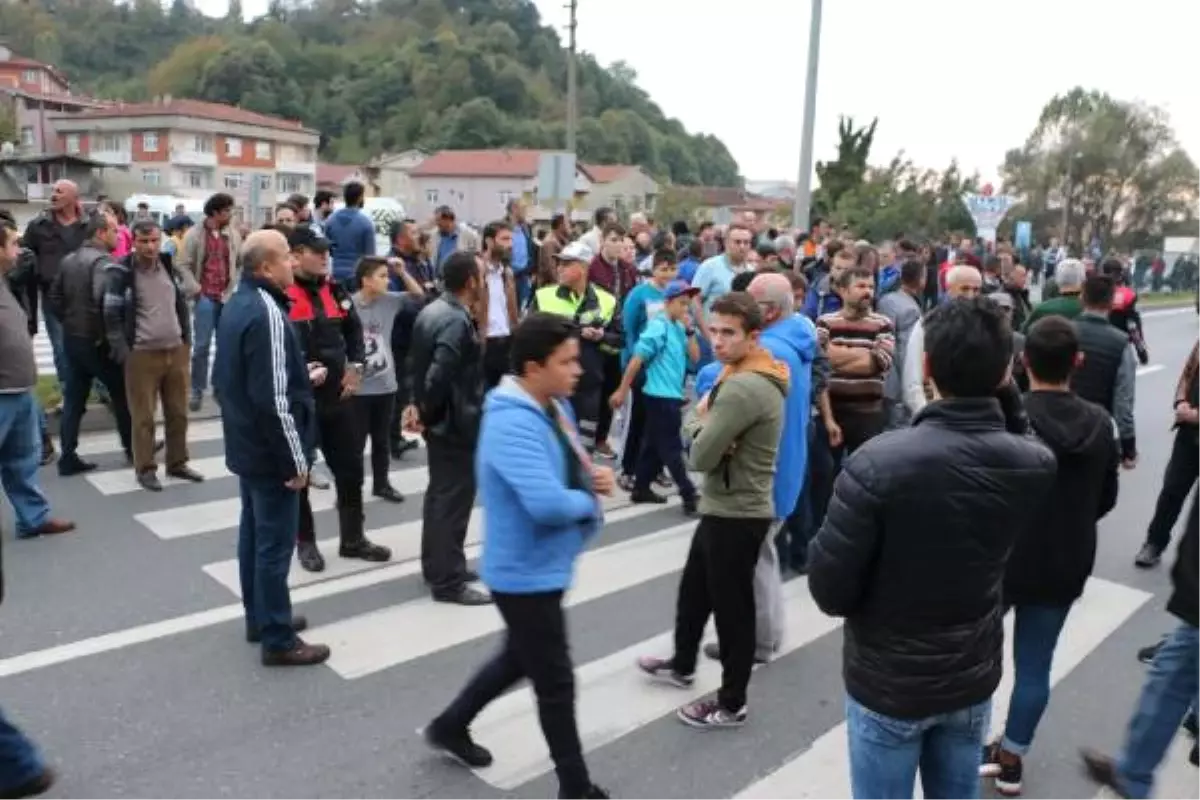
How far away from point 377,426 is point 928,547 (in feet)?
16.8

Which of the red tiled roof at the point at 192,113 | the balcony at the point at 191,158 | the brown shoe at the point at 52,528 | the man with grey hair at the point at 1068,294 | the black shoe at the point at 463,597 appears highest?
the red tiled roof at the point at 192,113

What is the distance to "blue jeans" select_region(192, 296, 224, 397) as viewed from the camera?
9.91 m

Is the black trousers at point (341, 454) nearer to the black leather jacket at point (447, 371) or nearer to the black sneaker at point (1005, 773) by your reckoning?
the black leather jacket at point (447, 371)

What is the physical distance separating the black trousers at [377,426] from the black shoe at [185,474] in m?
1.36

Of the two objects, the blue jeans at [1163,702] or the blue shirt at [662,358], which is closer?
the blue jeans at [1163,702]

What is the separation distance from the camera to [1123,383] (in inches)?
242

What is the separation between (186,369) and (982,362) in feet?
21.5

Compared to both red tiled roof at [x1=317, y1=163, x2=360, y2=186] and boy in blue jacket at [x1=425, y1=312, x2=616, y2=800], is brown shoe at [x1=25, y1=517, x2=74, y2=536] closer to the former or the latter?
boy in blue jacket at [x1=425, y1=312, x2=616, y2=800]

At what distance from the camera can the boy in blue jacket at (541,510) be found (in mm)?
3260

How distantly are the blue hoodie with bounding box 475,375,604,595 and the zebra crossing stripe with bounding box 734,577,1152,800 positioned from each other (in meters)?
1.25

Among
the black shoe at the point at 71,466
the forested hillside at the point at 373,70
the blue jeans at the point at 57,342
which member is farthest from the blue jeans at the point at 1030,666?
the forested hillside at the point at 373,70

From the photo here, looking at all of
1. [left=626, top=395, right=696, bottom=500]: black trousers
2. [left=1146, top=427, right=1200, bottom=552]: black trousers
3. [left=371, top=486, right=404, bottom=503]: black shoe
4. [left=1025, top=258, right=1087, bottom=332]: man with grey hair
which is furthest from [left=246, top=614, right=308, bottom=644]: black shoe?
[left=1146, top=427, right=1200, bottom=552]: black trousers

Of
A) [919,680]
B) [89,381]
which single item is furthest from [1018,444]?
[89,381]

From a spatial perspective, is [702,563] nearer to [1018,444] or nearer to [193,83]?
[1018,444]
